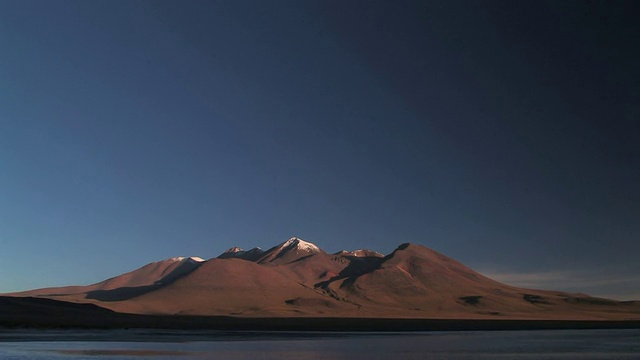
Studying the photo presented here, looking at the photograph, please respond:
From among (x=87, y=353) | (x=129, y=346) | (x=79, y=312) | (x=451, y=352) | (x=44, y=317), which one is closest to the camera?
(x=87, y=353)

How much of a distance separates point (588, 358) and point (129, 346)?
111 ft

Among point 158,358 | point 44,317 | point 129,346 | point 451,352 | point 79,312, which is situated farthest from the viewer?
point 79,312

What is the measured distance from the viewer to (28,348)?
166ft

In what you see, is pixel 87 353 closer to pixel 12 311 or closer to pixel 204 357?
pixel 204 357

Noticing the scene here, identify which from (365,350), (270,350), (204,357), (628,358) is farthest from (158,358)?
(628,358)

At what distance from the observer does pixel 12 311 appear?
112 m

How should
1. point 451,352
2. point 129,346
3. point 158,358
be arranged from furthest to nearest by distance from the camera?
point 129,346
point 451,352
point 158,358

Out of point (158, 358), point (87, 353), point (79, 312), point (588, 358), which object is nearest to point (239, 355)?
point (158, 358)

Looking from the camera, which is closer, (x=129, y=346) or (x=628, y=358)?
(x=628, y=358)

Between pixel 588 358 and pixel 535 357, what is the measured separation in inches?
131

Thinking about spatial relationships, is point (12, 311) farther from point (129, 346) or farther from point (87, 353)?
point (87, 353)

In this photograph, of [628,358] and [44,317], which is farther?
[44,317]

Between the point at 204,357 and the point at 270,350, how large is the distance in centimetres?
859

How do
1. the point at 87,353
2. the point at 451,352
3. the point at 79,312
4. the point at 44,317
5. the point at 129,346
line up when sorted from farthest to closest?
1. the point at 79,312
2. the point at 44,317
3. the point at 129,346
4. the point at 451,352
5. the point at 87,353
